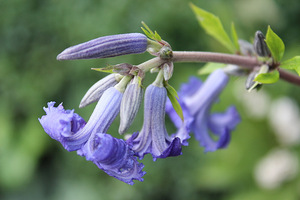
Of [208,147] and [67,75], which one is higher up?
[208,147]

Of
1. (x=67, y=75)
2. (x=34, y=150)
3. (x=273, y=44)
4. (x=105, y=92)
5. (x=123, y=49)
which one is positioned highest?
(x=123, y=49)

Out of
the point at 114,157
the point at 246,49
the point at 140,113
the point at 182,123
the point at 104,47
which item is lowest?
the point at 140,113

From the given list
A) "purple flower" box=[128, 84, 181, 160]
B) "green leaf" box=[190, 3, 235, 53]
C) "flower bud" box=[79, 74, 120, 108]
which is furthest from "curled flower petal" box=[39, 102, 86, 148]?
"green leaf" box=[190, 3, 235, 53]

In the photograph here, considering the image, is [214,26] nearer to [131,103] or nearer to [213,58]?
[213,58]

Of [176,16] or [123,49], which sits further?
[176,16]

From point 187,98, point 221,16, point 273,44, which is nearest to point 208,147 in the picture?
point 187,98

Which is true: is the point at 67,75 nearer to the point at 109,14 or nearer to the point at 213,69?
the point at 109,14

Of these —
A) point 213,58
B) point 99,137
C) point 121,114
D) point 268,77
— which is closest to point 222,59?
point 213,58
